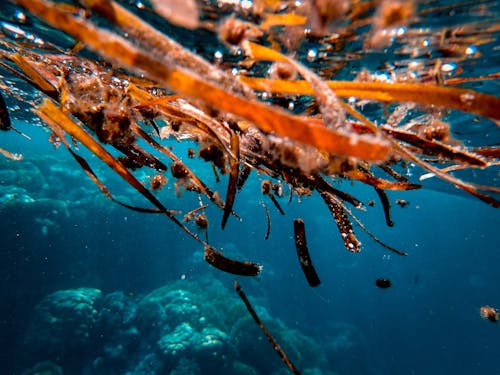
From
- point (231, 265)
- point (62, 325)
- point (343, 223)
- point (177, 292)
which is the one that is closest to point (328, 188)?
point (343, 223)

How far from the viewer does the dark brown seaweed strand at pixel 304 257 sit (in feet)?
6.13

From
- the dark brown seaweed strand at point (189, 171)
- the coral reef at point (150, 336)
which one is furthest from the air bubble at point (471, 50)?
the coral reef at point (150, 336)

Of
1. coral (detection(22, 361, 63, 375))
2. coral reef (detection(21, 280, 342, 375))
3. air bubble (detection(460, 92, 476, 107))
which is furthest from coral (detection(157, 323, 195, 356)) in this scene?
air bubble (detection(460, 92, 476, 107))

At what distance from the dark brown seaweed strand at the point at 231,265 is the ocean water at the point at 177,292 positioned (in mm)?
1738

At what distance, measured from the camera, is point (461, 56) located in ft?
17.5

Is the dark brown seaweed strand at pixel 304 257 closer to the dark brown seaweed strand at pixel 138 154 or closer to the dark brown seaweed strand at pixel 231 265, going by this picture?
the dark brown seaweed strand at pixel 231 265

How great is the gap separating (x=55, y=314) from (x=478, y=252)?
11434 cm

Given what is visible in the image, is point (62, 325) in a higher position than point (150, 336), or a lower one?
higher

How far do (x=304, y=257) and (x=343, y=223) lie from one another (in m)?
0.56

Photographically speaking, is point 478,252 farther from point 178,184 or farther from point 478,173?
point 178,184

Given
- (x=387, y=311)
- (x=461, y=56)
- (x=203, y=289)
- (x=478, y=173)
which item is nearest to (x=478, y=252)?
(x=387, y=311)

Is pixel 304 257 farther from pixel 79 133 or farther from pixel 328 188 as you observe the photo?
pixel 79 133

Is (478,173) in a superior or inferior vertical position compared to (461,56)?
superior

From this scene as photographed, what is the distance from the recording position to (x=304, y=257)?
6.23 ft
